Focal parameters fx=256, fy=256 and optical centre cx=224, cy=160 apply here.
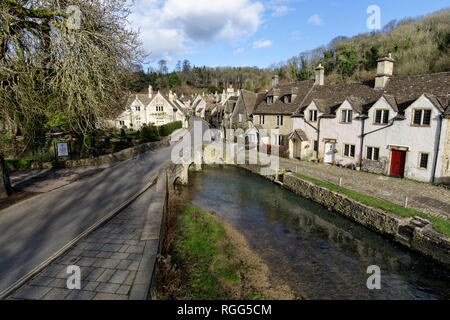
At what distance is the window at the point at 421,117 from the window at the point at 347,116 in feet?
18.5

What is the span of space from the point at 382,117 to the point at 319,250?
15.0 metres

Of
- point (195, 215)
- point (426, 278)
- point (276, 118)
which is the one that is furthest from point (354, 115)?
point (195, 215)

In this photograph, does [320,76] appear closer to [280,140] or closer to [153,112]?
[280,140]

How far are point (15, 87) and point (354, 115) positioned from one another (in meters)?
25.6

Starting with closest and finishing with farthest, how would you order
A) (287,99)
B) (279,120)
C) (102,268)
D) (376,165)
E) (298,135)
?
1. (102,268)
2. (376,165)
3. (298,135)
4. (279,120)
5. (287,99)

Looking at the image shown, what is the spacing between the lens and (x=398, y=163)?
21.6 meters

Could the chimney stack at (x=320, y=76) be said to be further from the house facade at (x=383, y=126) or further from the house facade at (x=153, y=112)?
the house facade at (x=153, y=112)

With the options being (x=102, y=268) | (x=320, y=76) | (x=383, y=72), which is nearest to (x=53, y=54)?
(x=102, y=268)

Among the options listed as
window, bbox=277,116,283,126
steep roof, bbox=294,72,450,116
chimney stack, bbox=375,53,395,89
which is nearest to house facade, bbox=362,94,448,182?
steep roof, bbox=294,72,450,116

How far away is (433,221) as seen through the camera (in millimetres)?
13188

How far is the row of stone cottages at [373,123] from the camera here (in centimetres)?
1941

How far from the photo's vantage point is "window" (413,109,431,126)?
19.5m
